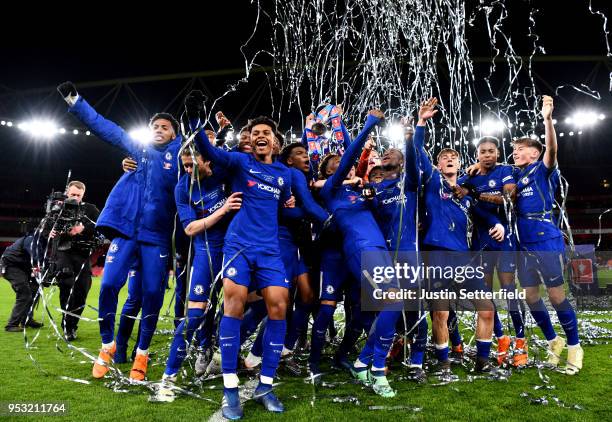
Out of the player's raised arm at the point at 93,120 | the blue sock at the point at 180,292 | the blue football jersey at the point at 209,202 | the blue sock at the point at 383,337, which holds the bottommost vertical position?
the blue sock at the point at 383,337

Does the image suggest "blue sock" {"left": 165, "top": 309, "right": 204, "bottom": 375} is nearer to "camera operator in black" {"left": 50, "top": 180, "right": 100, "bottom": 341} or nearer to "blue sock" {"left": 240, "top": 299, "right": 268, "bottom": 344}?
"blue sock" {"left": 240, "top": 299, "right": 268, "bottom": 344}

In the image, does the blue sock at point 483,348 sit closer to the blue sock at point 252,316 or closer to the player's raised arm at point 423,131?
the player's raised arm at point 423,131

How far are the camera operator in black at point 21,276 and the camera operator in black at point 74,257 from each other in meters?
0.82

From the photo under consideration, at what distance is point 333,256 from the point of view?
13.6ft

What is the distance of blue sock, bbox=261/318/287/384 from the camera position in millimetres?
3111

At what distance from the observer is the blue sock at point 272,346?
3.11 metres

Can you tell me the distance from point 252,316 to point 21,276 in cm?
480

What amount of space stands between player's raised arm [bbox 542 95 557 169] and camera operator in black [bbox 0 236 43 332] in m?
6.99

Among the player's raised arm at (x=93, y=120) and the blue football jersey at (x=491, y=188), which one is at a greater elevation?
the player's raised arm at (x=93, y=120)

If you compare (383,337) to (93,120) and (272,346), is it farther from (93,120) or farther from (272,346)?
(93,120)

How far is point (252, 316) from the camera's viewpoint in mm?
4129

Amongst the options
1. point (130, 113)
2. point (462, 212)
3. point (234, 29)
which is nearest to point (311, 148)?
point (462, 212)

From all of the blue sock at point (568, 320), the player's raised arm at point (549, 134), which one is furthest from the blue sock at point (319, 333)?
the player's raised arm at point (549, 134)

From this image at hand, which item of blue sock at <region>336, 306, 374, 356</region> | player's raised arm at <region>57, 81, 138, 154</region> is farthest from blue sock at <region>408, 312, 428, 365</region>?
player's raised arm at <region>57, 81, 138, 154</region>
